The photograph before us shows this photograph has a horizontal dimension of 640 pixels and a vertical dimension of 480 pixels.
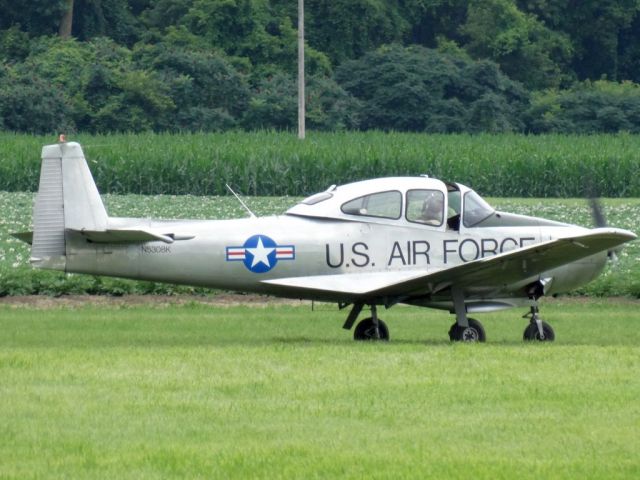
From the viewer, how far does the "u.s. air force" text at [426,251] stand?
16.9 metres

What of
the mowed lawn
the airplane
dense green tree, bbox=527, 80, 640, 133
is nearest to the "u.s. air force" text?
the airplane

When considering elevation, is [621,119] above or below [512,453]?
above

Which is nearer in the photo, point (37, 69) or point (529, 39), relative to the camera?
point (37, 69)

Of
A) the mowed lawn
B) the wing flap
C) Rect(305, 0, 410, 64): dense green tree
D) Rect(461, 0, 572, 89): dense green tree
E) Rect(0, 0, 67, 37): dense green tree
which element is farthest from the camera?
Rect(461, 0, 572, 89): dense green tree

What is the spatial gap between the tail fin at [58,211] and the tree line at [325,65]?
45.6 m

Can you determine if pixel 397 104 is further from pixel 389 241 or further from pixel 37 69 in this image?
pixel 389 241

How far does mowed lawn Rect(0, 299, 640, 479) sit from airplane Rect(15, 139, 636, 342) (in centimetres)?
62

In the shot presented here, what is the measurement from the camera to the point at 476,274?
54.1 feet

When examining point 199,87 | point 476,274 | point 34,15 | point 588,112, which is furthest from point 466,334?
point 34,15

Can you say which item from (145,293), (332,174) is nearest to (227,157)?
(332,174)

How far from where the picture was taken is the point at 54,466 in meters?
9.41

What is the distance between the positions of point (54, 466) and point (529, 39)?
7352cm

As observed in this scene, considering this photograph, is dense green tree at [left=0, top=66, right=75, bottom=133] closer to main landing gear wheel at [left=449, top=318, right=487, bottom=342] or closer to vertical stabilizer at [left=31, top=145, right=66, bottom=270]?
vertical stabilizer at [left=31, top=145, right=66, bottom=270]

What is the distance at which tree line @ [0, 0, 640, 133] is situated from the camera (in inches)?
2552
